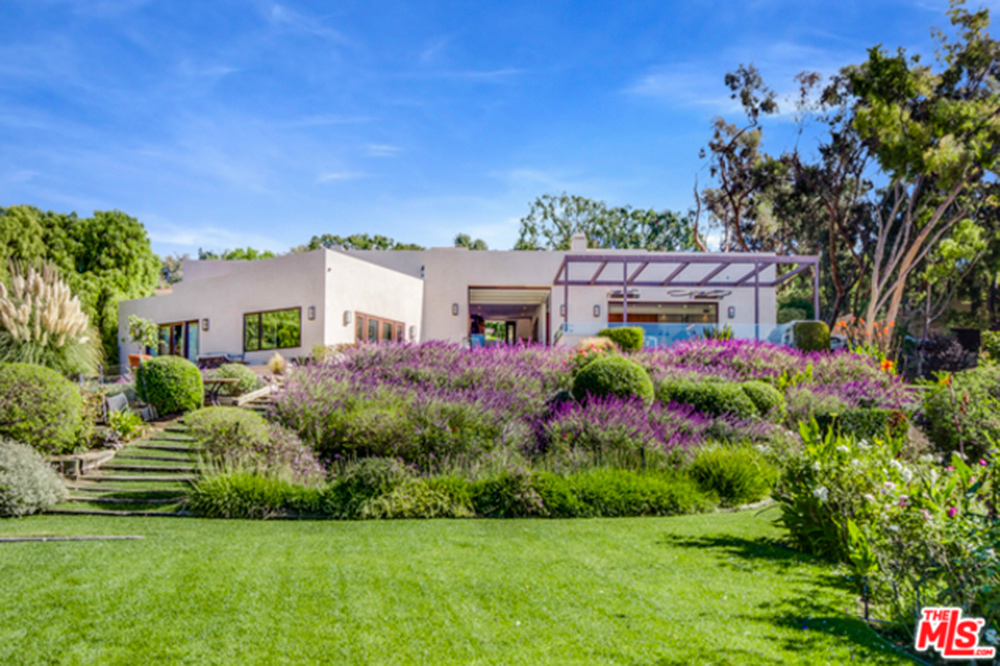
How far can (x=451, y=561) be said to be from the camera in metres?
4.89

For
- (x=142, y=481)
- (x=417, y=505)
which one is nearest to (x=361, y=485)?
(x=417, y=505)

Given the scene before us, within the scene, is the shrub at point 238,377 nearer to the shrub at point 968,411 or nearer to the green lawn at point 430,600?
the green lawn at point 430,600

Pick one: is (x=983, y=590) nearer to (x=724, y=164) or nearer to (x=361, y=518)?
(x=361, y=518)


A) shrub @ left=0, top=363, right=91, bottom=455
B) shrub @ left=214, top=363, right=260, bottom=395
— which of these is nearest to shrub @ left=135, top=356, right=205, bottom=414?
shrub @ left=214, top=363, right=260, bottom=395

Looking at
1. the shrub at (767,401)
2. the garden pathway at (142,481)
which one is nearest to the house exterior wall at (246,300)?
the garden pathway at (142,481)

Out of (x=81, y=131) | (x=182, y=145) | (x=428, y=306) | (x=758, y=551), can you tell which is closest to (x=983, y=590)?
(x=758, y=551)

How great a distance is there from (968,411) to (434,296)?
1749 cm

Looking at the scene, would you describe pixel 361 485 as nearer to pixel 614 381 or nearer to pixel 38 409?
pixel 614 381

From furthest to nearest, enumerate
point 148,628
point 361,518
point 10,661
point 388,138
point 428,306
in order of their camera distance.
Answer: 1. point 428,306
2. point 388,138
3. point 361,518
4. point 148,628
5. point 10,661

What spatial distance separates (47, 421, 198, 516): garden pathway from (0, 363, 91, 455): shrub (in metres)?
0.66

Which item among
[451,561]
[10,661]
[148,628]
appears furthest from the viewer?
[451,561]

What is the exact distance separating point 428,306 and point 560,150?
886cm

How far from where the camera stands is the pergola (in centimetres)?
1733

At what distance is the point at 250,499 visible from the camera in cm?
698
